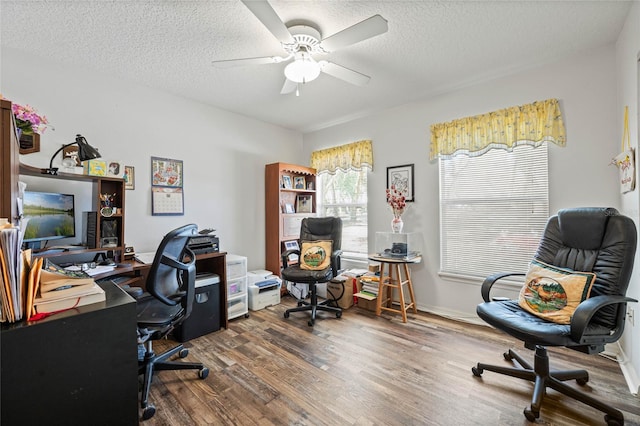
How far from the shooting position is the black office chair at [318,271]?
113 inches

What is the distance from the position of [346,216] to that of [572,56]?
2.69 metres

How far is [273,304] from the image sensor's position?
11.1ft

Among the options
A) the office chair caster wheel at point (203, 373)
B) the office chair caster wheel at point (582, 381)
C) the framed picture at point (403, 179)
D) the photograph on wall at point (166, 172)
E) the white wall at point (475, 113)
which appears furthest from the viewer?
the framed picture at point (403, 179)

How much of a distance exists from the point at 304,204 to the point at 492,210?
2.37 metres

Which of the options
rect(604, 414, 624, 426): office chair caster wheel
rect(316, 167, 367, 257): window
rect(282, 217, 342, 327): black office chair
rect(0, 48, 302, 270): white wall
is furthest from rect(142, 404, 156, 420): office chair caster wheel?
rect(316, 167, 367, 257): window

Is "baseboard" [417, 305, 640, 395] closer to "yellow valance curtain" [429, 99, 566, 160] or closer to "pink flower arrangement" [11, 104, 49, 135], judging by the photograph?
"yellow valance curtain" [429, 99, 566, 160]

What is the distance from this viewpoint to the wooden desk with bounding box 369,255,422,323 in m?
2.91

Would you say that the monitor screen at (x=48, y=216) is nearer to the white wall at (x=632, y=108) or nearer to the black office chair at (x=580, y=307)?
the black office chair at (x=580, y=307)

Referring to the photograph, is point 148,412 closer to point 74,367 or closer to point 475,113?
point 74,367

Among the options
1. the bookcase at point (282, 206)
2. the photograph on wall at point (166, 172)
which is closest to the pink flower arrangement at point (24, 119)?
the photograph on wall at point (166, 172)

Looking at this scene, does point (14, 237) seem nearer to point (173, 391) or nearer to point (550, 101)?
point (173, 391)

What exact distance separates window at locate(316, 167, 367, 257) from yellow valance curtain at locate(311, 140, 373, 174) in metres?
0.09

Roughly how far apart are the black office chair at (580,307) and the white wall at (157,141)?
2.79 meters

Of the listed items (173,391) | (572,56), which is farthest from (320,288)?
(572,56)
